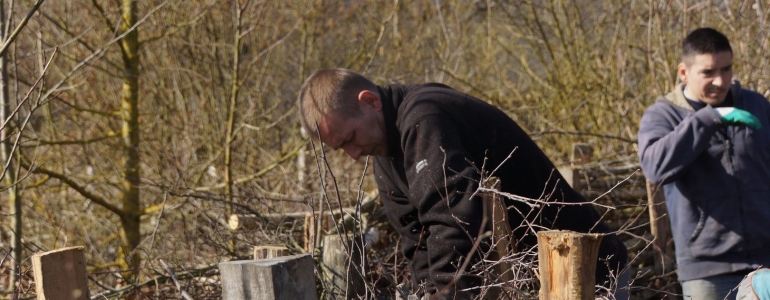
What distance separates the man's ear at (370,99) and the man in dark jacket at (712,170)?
4.56 feet

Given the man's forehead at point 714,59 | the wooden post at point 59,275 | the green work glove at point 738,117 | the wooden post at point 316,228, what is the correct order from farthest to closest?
the wooden post at point 316,228, the man's forehead at point 714,59, the green work glove at point 738,117, the wooden post at point 59,275

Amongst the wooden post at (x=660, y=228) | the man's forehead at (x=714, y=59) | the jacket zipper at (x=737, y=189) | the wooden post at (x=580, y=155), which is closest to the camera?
the jacket zipper at (x=737, y=189)

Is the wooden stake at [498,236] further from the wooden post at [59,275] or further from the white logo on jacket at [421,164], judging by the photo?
the wooden post at [59,275]

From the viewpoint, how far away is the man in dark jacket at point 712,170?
3707 millimetres

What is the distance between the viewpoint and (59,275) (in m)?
2.45

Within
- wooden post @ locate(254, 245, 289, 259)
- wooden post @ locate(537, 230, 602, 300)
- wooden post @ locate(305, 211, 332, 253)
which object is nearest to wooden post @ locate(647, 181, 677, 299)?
wooden post @ locate(305, 211, 332, 253)

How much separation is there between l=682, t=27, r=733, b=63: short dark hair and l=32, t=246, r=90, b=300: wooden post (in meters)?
2.90

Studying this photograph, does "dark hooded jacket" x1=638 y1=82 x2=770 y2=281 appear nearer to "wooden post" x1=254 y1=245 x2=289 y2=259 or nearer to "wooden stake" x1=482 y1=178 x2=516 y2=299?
"wooden stake" x1=482 y1=178 x2=516 y2=299

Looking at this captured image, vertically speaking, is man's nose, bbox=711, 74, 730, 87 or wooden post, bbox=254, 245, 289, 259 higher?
man's nose, bbox=711, 74, 730, 87

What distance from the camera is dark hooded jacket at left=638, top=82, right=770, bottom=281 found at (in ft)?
12.2

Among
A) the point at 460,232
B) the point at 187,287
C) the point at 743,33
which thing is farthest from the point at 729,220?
the point at 743,33

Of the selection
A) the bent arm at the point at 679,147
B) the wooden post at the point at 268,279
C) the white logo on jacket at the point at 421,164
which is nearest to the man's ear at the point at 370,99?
the white logo on jacket at the point at 421,164

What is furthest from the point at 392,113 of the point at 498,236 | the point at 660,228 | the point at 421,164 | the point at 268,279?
the point at 660,228

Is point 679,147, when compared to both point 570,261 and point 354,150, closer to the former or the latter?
point 354,150
